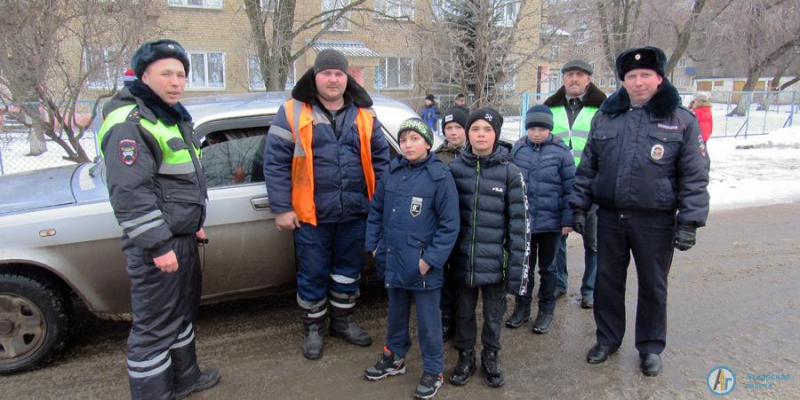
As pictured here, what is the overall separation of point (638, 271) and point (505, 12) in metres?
4.53

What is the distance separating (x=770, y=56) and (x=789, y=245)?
28929 mm

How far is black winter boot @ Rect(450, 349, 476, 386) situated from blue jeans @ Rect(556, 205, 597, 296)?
4.64ft

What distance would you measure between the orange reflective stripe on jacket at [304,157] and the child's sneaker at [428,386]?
1.15 m

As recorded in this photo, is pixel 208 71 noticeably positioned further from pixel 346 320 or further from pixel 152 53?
pixel 152 53

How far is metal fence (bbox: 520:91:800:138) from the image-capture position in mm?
17391

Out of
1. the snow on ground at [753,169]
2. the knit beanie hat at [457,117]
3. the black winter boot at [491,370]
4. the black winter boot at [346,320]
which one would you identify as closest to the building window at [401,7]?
the knit beanie hat at [457,117]

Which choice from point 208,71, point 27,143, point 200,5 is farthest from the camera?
point 208,71

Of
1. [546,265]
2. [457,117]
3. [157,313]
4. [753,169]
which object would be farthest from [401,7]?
[753,169]

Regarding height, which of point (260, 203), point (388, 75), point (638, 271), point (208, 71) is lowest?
point (638, 271)

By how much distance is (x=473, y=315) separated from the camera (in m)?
3.12

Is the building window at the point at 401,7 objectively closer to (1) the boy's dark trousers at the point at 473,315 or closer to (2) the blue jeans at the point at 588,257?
(2) the blue jeans at the point at 588,257

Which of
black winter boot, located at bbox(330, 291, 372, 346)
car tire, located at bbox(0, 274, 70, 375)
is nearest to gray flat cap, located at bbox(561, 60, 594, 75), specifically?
black winter boot, located at bbox(330, 291, 372, 346)

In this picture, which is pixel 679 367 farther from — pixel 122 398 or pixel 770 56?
pixel 770 56

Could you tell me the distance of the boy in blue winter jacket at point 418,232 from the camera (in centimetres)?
285
